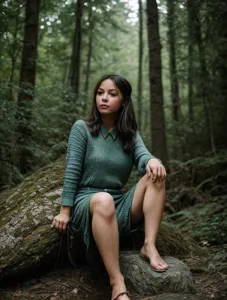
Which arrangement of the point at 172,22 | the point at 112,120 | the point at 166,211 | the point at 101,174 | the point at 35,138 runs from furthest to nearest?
the point at 172,22, the point at 166,211, the point at 35,138, the point at 112,120, the point at 101,174

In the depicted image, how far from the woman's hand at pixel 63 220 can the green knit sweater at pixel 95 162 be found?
110mm

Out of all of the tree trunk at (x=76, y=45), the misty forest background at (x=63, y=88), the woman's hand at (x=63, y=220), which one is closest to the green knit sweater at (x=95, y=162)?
the woman's hand at (x=63, y=220)

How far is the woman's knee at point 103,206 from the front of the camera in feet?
8.81

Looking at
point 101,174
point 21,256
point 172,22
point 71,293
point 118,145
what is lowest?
point 71,293

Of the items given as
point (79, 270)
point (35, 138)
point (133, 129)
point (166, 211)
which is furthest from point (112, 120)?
point (166, 211)

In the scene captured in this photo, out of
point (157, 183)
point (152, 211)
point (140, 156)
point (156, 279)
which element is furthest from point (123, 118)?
point (156, 279)

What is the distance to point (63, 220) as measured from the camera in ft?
9.68

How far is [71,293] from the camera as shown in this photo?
2.92 m

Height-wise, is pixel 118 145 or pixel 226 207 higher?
pixel 118 145

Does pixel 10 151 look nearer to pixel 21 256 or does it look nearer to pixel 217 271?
pixel 21 256

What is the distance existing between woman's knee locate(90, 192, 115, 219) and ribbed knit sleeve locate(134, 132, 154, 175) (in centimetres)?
60

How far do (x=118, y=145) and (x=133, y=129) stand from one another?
258 millimetres

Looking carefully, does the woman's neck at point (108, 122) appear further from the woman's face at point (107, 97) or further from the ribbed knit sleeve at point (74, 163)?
the ribbed knit sleeve at point (74, 163)

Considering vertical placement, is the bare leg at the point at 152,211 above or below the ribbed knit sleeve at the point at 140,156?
below
